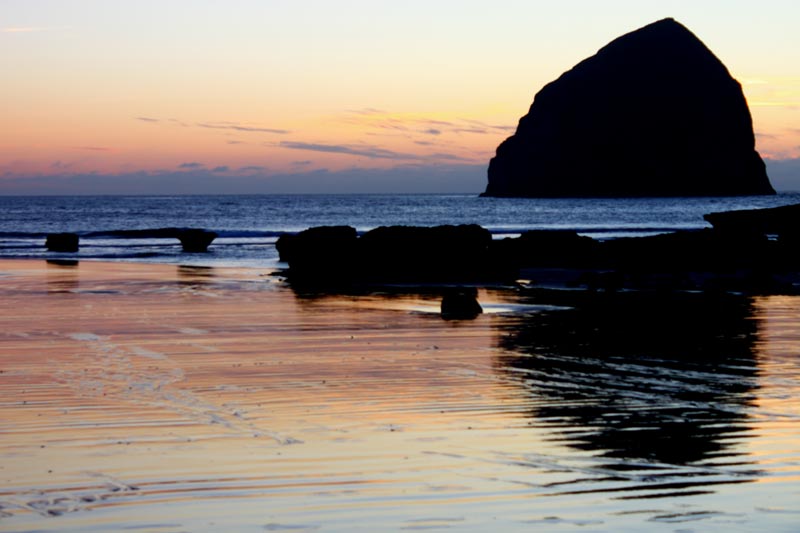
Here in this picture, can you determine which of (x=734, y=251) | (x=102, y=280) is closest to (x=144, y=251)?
(x=102, y=280)

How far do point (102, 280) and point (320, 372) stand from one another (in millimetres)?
20193

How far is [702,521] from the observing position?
6.99 metres

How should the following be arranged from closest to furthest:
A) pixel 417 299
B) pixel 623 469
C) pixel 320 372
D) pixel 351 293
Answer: pixel 623 469
pixel 320 372
pixel 417 299
pixel 351 293

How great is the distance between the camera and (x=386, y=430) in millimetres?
10086

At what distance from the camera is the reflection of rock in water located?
32.1 feet

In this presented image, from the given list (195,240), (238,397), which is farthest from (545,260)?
(238,397)

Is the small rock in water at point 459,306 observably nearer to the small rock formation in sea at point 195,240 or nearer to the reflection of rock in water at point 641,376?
the reflection of rock in water at point 641,376

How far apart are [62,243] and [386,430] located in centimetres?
4804

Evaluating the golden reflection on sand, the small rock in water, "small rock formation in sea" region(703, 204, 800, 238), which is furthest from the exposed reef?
the golden reflection on sand

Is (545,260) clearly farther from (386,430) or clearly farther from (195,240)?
(386,430)

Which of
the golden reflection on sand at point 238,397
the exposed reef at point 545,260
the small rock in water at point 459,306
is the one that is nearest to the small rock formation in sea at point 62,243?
the exposed reef at point 545,260

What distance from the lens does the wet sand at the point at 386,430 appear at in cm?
730

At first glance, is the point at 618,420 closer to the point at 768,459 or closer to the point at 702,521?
the point at 768,459

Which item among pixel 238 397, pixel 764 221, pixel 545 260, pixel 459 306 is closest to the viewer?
pixel 238 397
